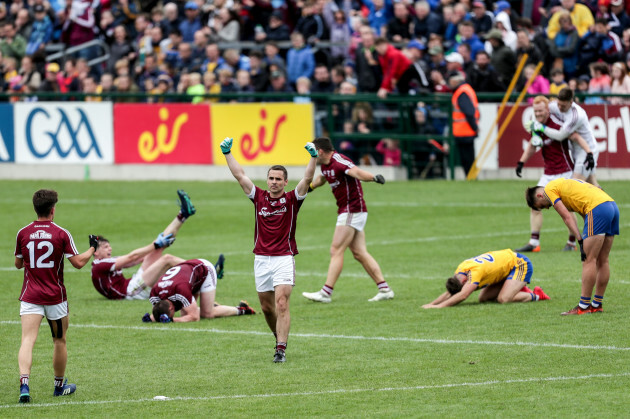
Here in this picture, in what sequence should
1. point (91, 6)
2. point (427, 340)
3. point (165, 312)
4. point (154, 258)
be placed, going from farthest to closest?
point (91, 6), point (154, 258), point (165, 312), point (427, 340)

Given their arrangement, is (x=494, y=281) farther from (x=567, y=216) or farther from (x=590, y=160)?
(x=590, y=160)

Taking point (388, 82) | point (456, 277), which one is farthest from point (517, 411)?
point (388, 82)

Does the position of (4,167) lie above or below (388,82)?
below

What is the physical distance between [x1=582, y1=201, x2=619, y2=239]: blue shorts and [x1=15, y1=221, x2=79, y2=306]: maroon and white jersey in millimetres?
5683

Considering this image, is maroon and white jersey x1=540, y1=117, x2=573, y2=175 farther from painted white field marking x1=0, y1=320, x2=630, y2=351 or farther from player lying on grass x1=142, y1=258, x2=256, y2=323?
painted white field marking x1=0, y1=320, x2=630, y2=351

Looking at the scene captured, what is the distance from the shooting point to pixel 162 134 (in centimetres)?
2786

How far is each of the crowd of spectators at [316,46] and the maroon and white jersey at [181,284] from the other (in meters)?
12.2

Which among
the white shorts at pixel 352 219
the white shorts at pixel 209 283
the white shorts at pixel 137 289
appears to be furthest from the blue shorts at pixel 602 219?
the white shorts at pixel 137 289

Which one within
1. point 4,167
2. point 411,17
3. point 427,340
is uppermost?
point 411,17

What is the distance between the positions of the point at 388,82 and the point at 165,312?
13.0 meters

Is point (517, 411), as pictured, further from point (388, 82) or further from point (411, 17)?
point (411, 17)

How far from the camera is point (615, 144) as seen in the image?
77.0ft

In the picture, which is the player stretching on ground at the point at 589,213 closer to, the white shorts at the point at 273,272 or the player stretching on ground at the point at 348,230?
the player stretching on ground at the point at 348,230

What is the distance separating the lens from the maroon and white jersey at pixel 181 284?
45.6 feet
